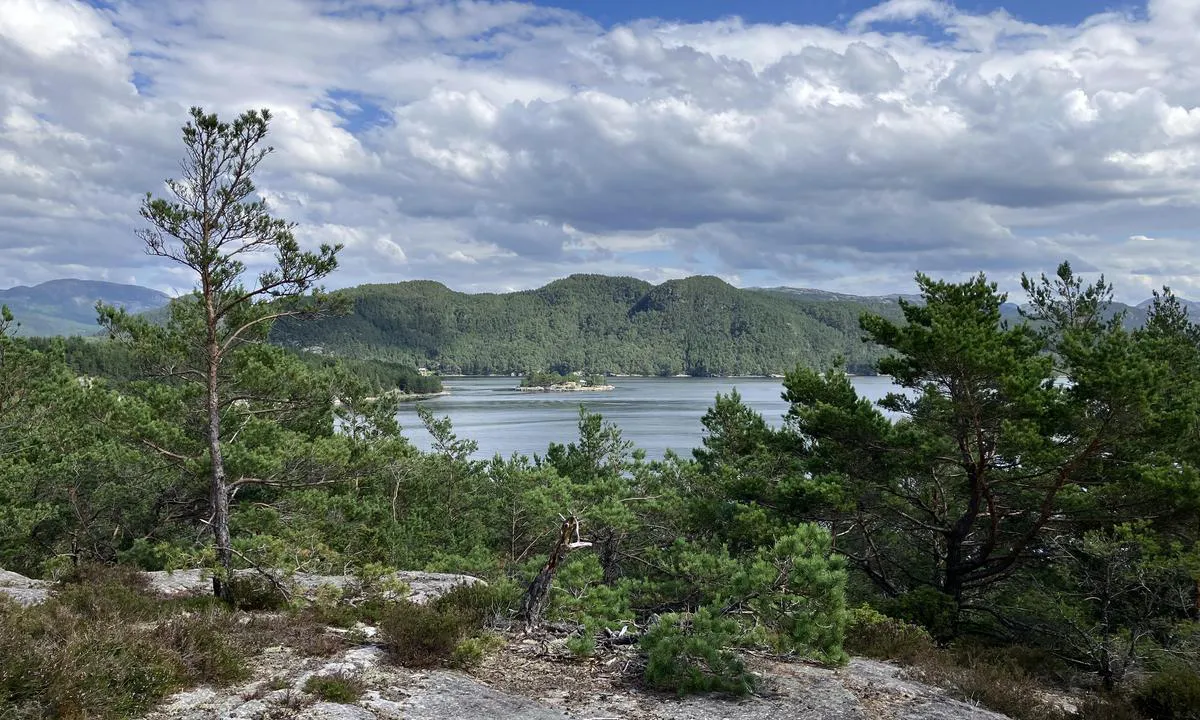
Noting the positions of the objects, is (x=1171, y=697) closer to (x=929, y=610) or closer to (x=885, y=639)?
(x=885, y=639)

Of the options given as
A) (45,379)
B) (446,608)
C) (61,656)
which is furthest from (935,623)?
(45,379)

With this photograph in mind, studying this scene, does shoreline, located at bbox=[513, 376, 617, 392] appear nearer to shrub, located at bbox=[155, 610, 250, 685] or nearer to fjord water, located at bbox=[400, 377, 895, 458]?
fjord water, located at bbox=[400, 377, 895, 458]

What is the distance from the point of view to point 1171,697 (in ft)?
26.2

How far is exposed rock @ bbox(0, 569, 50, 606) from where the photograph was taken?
29.9 feet

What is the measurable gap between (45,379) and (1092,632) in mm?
20155

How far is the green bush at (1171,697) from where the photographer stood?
781 centimetres

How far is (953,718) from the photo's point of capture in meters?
7.13

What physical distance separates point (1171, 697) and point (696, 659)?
4.92m

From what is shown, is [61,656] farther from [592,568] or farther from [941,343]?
[941,343]

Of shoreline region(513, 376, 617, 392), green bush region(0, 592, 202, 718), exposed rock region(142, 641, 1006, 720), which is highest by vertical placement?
green bush region(0, 592, 202, 718)

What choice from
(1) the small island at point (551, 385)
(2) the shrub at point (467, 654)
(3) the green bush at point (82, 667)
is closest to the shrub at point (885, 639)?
(2) the shrub at point (467, 654)

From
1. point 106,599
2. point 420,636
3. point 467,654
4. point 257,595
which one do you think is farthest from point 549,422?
point 467,654

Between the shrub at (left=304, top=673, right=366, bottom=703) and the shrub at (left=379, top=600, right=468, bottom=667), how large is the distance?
0.95m

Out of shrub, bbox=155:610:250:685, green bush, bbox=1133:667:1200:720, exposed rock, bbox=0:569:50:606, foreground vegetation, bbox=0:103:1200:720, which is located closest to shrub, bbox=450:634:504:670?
foreground vegetation, bbox=0:103:1200:720
